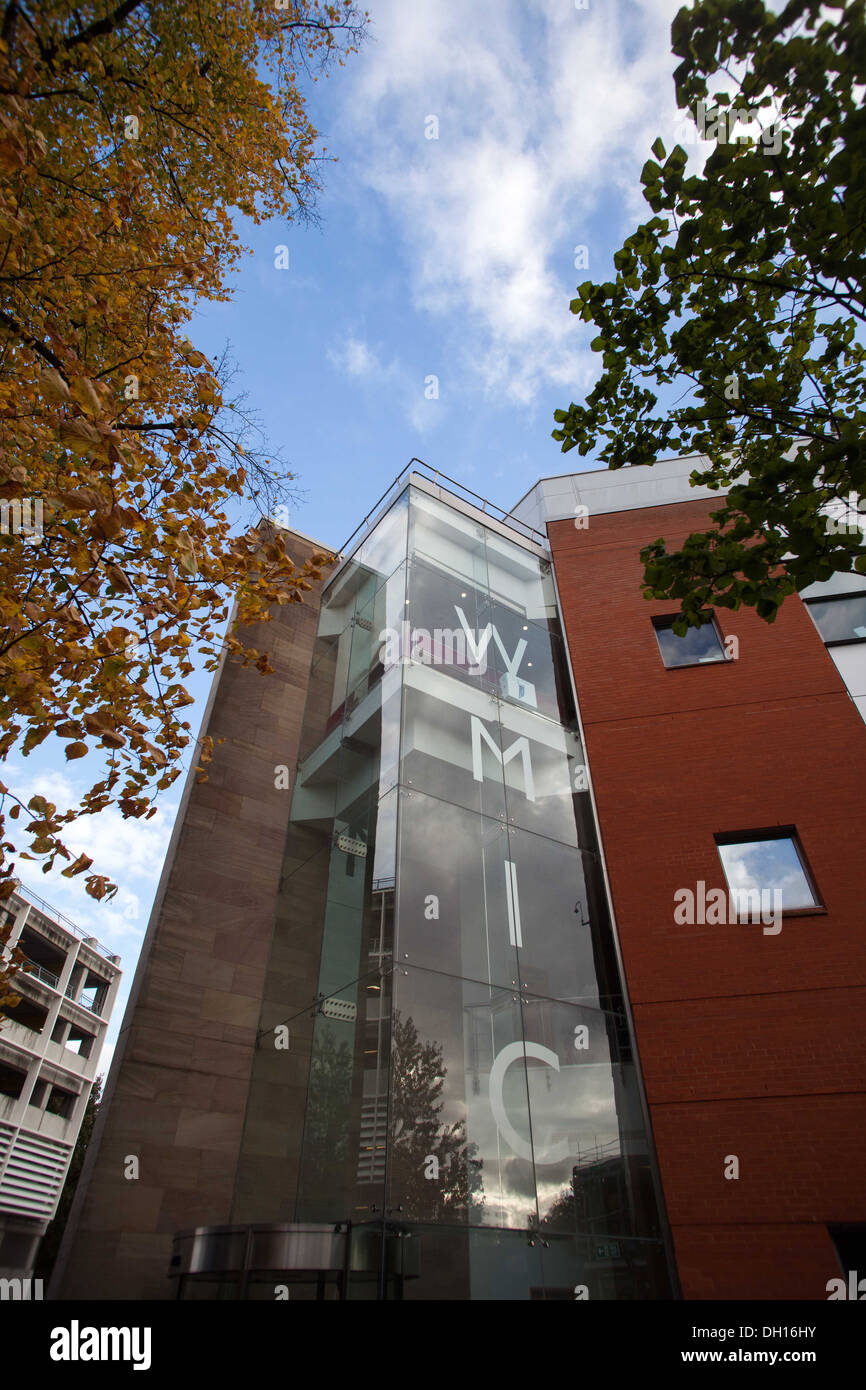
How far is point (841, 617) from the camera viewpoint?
12977mm

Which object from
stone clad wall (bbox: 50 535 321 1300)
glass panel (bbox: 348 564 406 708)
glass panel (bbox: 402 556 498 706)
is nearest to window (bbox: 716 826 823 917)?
glass panel (bbox: 402 556 498 706)

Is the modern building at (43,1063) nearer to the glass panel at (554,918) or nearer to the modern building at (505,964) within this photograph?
the modern building at (505,964)

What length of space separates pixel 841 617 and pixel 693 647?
9.04 ft

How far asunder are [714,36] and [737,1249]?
40.1 ft

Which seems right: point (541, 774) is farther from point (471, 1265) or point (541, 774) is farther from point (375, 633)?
point (471, 1265)

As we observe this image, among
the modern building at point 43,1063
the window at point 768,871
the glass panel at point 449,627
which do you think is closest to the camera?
the window at point 768,871

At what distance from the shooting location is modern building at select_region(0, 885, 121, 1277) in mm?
33844

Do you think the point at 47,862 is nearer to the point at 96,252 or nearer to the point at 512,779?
the point at 96,252

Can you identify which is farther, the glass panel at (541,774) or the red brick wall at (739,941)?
the glass panel at (541,774)

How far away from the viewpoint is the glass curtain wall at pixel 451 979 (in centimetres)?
784

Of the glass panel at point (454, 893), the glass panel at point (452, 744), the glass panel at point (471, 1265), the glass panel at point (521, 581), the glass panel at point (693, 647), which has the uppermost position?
the glass panel at point (521, 581)

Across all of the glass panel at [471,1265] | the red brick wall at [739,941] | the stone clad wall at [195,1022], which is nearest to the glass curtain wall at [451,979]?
the glass panel at [471,1265]

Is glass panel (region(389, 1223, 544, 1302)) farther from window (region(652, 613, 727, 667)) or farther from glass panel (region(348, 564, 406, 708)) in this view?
window (region(652, 613, 727, 667))

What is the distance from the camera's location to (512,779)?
11609mm
